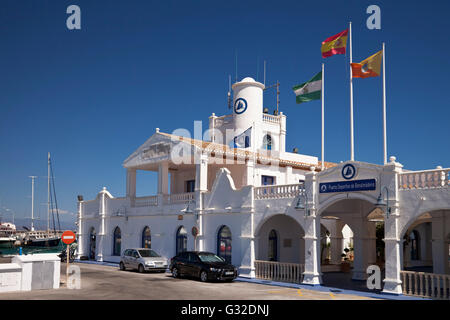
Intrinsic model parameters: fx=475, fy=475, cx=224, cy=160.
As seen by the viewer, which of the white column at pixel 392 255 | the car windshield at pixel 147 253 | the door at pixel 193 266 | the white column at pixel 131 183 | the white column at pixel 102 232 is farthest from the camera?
the white column at pixel 102 232

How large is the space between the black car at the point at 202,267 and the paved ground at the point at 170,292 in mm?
445

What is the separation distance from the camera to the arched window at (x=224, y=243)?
27.0 meters

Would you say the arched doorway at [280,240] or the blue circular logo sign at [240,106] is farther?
the blue circular logo sign at [240,106]

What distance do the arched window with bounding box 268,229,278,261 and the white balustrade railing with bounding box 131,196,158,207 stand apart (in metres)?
9.17

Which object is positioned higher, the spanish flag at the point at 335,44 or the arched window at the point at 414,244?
the spanish flag at the point at 335,44

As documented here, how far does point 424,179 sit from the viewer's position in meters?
18.4

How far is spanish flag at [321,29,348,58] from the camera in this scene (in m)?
23.2

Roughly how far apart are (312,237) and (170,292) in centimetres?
727

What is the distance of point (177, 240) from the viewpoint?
99.9 feet

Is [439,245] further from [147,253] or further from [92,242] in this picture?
[92,242]

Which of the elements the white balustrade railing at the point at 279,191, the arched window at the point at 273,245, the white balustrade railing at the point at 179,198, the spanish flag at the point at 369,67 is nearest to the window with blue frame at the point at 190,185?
the white balustrade railing at the point at 179,198

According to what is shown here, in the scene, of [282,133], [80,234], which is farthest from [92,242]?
[282,133]

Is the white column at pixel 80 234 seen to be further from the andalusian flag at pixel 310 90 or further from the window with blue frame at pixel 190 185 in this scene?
the andalusian flag at pixel 310 90
